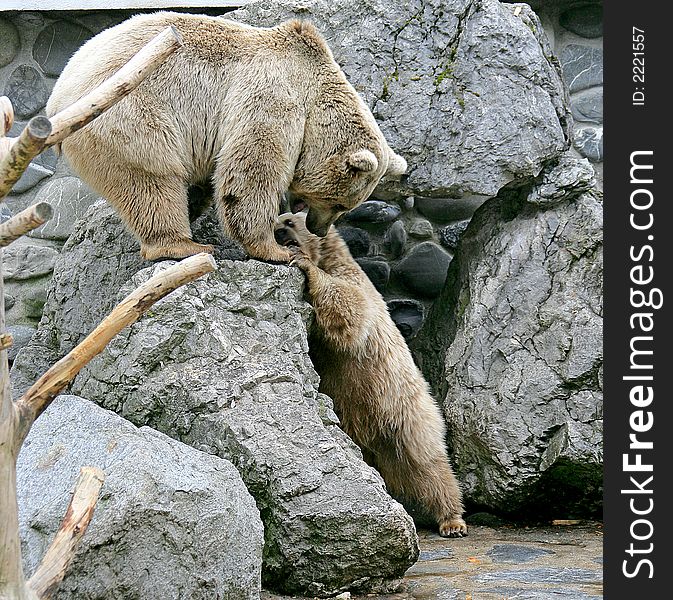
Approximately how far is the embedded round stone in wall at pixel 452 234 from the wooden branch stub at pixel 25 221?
15.8ft

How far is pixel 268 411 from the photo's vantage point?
435cm

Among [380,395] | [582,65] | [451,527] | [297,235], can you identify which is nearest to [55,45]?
[297,235]

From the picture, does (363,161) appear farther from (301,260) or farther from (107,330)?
(107,330)

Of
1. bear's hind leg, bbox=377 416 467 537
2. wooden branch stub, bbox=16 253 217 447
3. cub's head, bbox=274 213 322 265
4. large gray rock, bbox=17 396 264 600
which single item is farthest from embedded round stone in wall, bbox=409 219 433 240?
wooden branch stub, bbox=16 253 217 447

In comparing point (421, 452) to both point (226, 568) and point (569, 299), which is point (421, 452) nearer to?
point (569, 299)

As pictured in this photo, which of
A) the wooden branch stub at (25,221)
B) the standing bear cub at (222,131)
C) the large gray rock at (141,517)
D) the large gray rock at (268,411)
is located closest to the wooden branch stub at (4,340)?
the wooden branch stub at (25,221)

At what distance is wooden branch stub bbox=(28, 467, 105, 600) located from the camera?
9.16ft

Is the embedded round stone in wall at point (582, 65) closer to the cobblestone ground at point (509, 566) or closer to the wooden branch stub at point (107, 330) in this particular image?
the cobblestone ground at point (509, 566)

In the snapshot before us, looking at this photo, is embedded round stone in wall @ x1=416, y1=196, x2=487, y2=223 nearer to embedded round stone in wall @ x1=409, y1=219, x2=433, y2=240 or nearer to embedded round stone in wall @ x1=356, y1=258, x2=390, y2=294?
embedded round stone in wall @ x1=409, y1=219, x2=433, y2=240

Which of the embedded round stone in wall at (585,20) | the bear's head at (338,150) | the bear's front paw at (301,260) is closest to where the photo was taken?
the bear's front paw at (301,260)

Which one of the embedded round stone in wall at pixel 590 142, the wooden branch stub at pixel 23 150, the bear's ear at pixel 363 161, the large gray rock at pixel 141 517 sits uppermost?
the embedded round stone in wall at pixel 590 142

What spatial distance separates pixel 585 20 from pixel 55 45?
3.73 metres

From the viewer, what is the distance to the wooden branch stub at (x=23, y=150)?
2336mm

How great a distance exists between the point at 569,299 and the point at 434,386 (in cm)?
119
